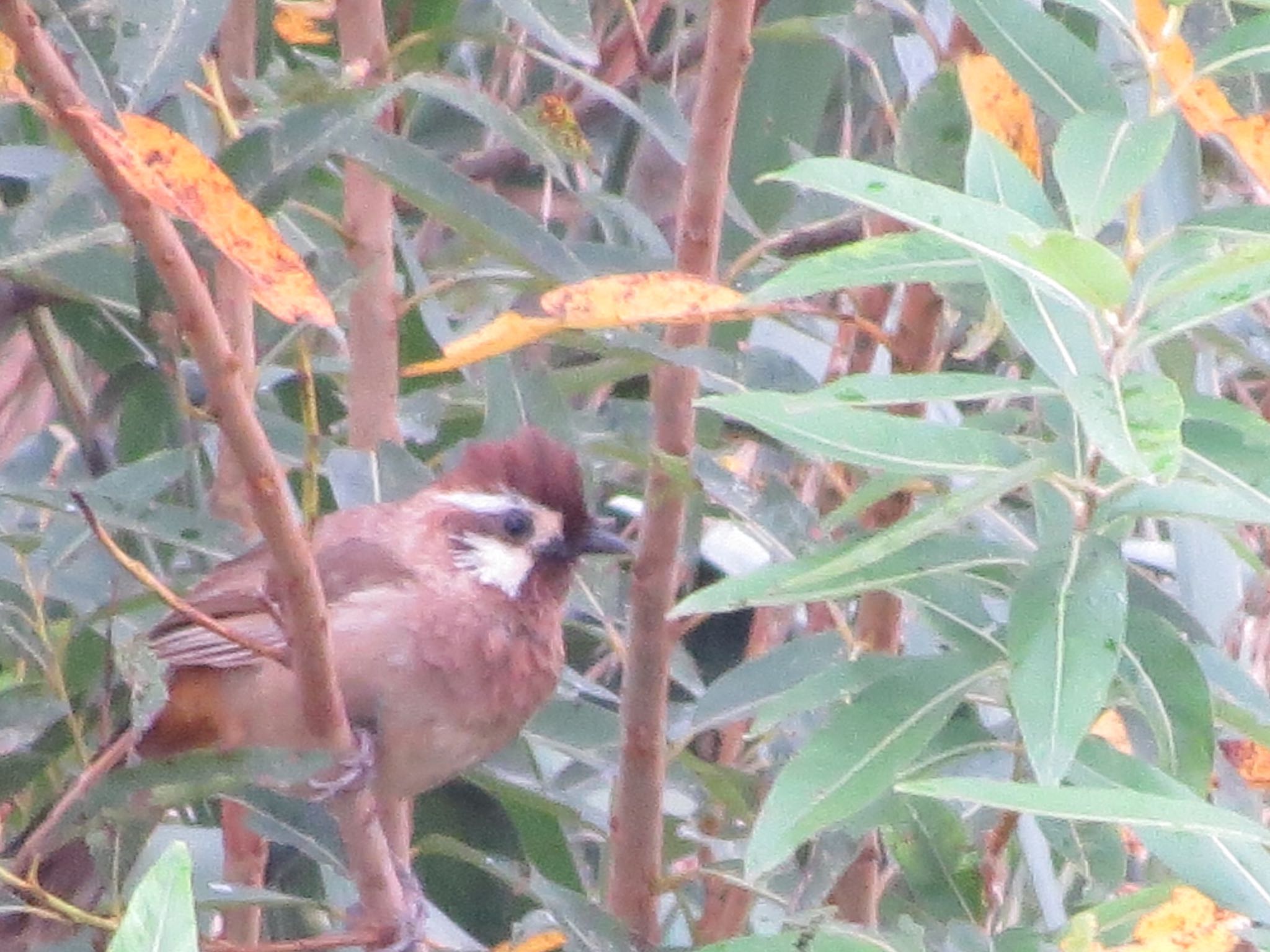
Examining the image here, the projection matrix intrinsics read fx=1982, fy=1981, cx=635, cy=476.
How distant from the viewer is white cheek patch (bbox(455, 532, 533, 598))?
312 centimetres

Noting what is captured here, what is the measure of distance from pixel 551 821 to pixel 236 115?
3.67ft

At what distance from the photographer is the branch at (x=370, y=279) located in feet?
8.85

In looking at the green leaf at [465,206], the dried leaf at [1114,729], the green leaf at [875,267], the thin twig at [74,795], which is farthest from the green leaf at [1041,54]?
the thin twig at [74,795]

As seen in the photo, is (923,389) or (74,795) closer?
(923,389)

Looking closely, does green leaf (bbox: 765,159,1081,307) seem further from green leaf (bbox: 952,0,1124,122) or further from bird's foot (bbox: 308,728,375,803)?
bird's foot (bbox: 308,728,375,803)

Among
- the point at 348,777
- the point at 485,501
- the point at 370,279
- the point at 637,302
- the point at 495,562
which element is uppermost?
the point at 637,302

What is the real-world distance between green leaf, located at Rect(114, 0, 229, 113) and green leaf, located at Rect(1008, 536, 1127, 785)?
1097 mm

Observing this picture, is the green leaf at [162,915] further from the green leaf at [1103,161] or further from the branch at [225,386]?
the green leaf at [1103,161]

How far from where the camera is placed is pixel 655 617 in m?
2.49

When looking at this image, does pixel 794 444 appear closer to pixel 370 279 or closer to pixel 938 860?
pixel 938 860

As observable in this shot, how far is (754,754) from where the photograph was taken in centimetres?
317

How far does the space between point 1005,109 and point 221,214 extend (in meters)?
0.87

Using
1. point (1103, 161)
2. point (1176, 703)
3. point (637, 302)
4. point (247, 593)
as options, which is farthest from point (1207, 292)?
point (247, 593)

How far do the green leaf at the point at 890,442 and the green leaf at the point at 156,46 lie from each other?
82cm
